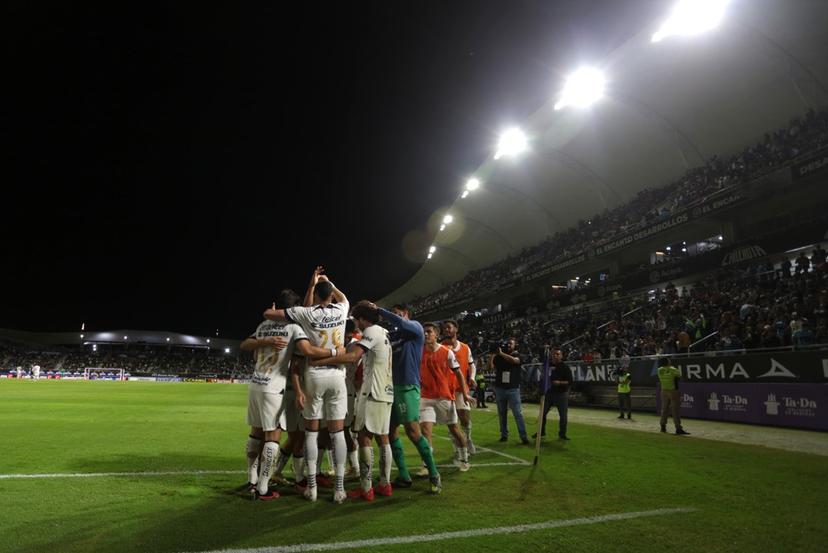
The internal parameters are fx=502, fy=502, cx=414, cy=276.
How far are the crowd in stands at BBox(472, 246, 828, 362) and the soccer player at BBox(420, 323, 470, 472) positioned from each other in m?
11.7

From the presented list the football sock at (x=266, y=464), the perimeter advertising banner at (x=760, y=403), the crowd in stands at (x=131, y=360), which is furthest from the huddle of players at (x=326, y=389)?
the crowd in stands at (x=131, y=360)

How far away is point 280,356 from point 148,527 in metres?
1.93

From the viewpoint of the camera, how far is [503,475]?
680cm

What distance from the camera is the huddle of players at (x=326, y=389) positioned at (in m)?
5.28

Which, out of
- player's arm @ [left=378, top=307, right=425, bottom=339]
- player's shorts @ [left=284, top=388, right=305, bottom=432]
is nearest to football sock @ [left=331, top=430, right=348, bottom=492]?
player's shorts @ [left=284, top=388, right=305, bottom=432]

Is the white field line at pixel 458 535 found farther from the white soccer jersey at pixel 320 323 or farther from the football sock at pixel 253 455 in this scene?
the white soccer jersey at pixel 320 323

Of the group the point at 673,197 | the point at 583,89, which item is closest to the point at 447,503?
the point at 583,89

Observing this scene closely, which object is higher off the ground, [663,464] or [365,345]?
[365,345]

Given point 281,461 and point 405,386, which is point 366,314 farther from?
point 281,461

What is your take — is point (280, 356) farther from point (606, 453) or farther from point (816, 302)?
point (816, 302)

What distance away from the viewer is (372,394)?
5.55 meters

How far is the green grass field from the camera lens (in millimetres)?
4012

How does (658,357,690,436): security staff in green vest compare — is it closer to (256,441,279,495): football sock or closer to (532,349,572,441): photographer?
(532,349,572,441): photographer

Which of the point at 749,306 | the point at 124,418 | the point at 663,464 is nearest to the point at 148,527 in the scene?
the point at 663,464
